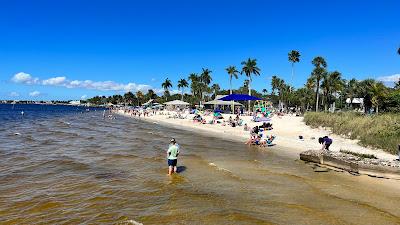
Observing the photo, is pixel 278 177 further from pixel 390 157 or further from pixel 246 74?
pixel 246 74

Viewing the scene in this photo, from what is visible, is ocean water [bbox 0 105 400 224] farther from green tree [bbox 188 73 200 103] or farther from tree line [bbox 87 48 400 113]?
green tree [bbox 188 73 200 103]

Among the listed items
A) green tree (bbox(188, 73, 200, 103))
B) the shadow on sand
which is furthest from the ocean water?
green tree (bbox(188, 73, 200, 103))

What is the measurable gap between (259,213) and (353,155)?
951 cm

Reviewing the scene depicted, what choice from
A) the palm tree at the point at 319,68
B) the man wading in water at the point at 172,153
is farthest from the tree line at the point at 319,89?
the man wading in water at the point at 172,153

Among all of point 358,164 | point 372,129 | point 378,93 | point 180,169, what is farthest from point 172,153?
point 378,93

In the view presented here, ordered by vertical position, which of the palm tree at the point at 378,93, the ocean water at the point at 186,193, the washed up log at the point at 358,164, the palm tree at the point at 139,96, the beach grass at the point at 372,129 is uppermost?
the palm tree at the point at 139,96

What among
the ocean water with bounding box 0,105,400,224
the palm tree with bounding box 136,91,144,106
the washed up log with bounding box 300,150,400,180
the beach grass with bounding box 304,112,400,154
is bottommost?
the ocean water with bounding box 0,105,400,224

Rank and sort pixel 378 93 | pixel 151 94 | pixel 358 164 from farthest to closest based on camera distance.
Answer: pixel 151 94, pixel 378 93, pixel 358 164

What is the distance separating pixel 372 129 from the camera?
75.0 ft

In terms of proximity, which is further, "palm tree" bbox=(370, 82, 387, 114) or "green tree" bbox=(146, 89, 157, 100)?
"green tree" bbox=(146, 89, 157, 100)

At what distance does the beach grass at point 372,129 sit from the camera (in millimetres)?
19953

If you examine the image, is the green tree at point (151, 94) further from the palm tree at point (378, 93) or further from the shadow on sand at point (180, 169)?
the shadow on sand at point (180, 169)

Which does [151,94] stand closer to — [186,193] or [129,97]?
[129,97]

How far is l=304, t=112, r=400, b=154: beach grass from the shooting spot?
65.5 feet
